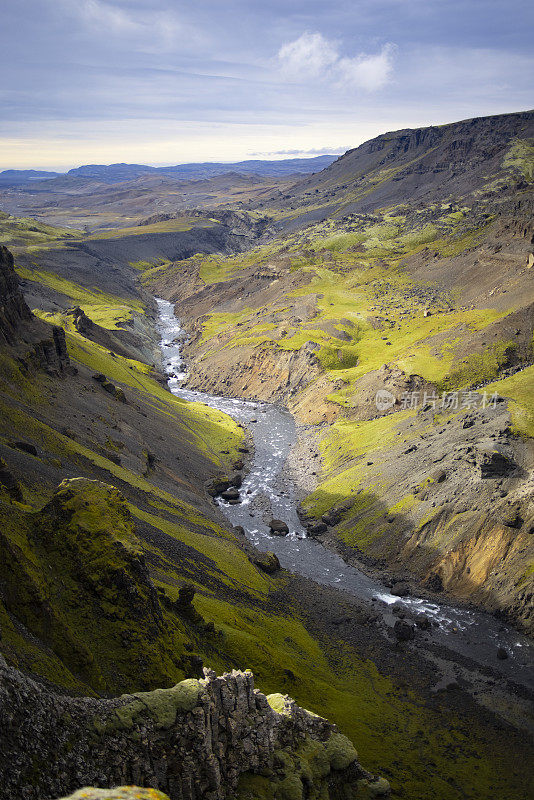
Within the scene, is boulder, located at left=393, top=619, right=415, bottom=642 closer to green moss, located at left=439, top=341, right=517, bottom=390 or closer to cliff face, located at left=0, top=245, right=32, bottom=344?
green moss, located at left=439, top=341, right=517, bottom=390

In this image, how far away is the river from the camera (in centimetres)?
4659

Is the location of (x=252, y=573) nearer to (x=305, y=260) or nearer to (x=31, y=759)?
(x=31, y=759)

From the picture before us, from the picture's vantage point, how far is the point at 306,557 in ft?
211

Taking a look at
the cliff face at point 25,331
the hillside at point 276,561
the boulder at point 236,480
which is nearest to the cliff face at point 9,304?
the cliff face at point 25,331

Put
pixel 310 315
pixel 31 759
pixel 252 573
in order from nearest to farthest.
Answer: pixel 31 759
pixel 252 573
pixel 310 315

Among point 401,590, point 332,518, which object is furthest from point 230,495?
point 401,590

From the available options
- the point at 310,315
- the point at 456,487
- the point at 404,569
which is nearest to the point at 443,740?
the point at 404,569

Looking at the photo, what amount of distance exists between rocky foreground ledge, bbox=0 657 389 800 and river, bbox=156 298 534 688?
2251cm

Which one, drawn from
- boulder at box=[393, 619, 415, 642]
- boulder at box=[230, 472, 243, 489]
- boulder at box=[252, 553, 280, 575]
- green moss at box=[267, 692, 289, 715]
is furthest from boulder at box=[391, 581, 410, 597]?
boulder at box=[230, 472, 243, 489]

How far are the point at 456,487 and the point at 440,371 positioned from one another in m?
33.0

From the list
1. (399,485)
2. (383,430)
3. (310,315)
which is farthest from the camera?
(310,315)

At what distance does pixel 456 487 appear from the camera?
59.8m

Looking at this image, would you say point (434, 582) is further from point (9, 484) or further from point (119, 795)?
point (119, 795)

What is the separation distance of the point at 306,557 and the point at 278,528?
6.31 m
